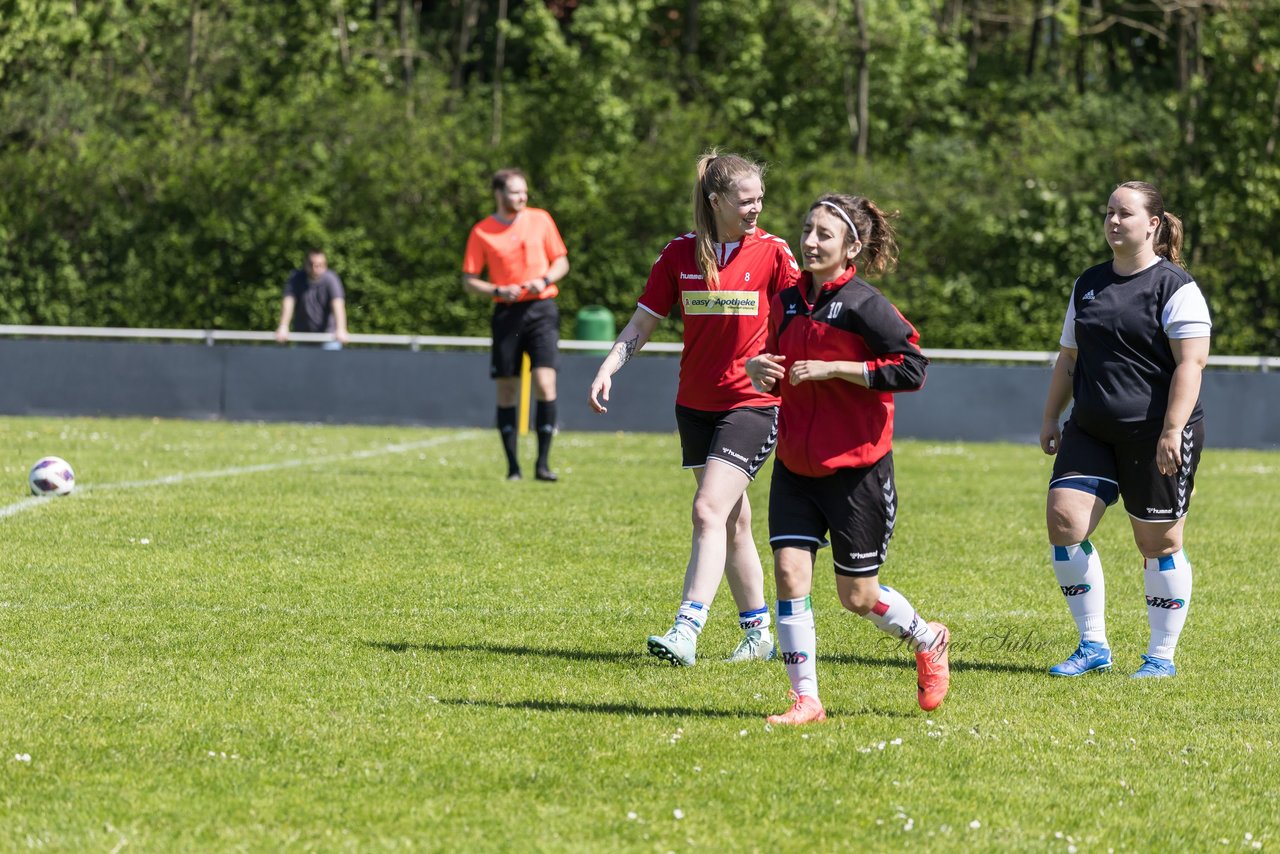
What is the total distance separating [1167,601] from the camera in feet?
20.6

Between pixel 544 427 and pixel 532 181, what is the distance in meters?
12.2

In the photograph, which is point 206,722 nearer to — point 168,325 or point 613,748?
point 613,748

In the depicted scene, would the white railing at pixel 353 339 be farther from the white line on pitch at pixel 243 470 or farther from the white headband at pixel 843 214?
the white headband at pixel 843 214

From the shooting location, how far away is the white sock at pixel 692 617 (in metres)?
6.16

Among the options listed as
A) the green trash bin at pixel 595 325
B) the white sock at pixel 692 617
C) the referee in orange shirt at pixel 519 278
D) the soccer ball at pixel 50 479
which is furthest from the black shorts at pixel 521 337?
the green trash bin at pixel 595 325

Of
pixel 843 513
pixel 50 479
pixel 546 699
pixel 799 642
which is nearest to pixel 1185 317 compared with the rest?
pixel 843 513

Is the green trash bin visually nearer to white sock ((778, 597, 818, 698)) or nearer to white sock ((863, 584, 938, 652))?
white sock ((863, 584, 938, 652))

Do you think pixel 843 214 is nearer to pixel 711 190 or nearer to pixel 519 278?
pixel 711 190

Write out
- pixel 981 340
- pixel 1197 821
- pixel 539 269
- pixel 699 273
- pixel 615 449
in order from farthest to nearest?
pixel 981 340, pixel 615 449, pixel 539 269, pixel 699 273, pixel 1197 821

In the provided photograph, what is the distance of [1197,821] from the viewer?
4316 mm

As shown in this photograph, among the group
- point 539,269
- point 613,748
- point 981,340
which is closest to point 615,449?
point 539,269

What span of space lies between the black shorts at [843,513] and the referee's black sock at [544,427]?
7278 millimetres

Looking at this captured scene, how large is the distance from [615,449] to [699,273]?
994cm

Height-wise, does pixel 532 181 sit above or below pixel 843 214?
below
